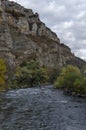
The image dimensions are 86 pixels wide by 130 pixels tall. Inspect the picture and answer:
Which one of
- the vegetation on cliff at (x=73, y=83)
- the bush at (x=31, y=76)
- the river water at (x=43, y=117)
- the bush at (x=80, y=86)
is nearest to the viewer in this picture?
the river water at (x=43, y=117)

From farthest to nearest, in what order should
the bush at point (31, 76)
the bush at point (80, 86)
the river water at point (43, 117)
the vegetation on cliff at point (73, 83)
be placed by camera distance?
the bush at point (31, 76), the vegetation on cliff at point (73, 83), the bush at point (80, 86), the river water at point (43, 117)

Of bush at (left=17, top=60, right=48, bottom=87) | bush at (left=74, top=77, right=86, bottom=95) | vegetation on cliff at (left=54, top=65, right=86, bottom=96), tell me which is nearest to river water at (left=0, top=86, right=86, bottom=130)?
bush at (left=74, top=77, right=86, bottom=95)

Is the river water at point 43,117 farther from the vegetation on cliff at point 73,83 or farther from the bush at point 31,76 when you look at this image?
the bush at point 31,76

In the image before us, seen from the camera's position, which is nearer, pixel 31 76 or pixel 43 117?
pixel 43 117

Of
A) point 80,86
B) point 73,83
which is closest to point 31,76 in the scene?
point 73,83

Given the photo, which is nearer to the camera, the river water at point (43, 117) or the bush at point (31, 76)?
the river water at point (43, 117)

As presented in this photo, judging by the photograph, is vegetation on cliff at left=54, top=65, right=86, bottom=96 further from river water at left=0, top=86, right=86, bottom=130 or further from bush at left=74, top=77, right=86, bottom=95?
river water at left=0, top=86, right=86, bottom=130

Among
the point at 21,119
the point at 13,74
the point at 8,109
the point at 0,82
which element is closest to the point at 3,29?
the point at 13,74

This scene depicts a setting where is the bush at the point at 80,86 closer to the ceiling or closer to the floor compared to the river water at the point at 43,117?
closer to the ceiling

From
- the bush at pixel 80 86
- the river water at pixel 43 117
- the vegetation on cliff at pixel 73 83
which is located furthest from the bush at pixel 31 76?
the river water at pixel 43 117

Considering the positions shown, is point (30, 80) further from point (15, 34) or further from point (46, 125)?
point (46, 125)

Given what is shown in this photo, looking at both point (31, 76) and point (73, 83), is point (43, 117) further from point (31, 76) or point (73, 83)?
point (31, 76)

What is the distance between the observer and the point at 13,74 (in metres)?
126

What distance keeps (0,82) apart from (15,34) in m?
112
